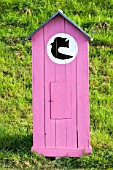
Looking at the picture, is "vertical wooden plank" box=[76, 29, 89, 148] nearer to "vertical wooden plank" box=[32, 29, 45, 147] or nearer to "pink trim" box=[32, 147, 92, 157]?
"pink trim" box=[32, 147, 92, 157]

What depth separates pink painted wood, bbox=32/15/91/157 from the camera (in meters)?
6.45

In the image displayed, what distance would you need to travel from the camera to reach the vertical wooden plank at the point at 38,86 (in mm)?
6461

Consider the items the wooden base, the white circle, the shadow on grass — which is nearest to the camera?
the white circle

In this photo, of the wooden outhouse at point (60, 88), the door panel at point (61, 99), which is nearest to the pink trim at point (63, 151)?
the wooden outhouse at point (60, 88)

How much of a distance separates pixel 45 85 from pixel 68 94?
0.29m

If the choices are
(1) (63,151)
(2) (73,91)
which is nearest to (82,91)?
(2) (73,91)

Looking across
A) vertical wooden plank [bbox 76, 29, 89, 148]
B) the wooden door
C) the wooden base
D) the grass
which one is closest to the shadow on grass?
the grass

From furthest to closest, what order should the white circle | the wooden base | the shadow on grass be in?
the shadow on grass, the wooden base, the white circle

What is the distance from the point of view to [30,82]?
29.2 feet

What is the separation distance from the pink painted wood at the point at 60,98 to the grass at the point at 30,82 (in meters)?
0.18

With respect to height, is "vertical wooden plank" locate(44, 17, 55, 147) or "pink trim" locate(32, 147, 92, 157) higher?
"vertical wooden plank" locate(44, 17, 55, 147)

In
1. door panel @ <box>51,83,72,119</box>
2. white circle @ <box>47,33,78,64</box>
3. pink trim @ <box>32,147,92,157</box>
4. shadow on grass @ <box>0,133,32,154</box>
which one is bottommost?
pink trim @ <box>32,147,92,157</box>

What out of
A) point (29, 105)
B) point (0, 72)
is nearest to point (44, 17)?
point (0, 72)

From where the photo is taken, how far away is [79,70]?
646 centimetres
